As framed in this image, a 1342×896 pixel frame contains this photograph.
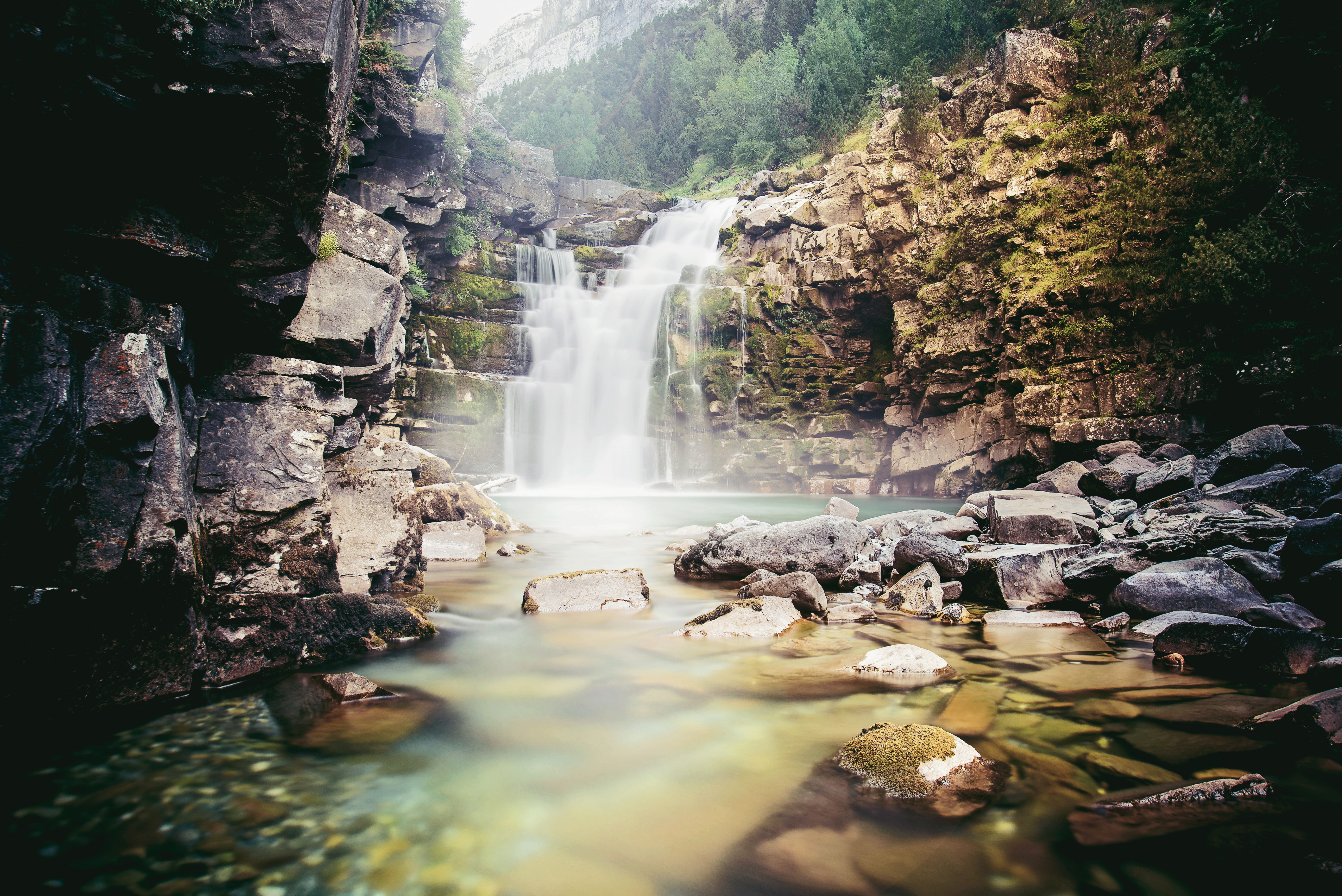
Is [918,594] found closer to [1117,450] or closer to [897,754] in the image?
[897,754]

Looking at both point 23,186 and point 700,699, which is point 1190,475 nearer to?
point 700,699

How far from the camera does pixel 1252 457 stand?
7461 mm

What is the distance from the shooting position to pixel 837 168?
2233 centimetres

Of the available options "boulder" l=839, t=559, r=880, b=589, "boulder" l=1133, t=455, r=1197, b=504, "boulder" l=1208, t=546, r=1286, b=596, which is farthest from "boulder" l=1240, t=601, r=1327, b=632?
"boulder" l=1133, t=455, r=1197, b=504

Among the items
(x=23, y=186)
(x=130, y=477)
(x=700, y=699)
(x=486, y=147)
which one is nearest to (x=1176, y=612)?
(x=700, y=699)

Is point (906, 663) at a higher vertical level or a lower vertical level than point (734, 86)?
lower

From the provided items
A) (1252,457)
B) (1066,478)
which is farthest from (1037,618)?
(1066,478)

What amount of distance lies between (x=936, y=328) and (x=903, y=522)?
422 inches

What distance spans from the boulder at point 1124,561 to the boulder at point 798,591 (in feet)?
7.95

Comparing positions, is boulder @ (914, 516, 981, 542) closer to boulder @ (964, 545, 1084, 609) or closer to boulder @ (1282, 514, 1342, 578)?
boulder @ (964, 545, 1084, 609)

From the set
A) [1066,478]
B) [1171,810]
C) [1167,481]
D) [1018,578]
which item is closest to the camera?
[1171,810]

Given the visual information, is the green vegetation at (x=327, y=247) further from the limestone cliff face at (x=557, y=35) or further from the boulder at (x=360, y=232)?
the limestone cliff face at (x=557, y=35)

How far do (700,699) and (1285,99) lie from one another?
58.8 feet

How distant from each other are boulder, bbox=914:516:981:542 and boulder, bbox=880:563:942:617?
227 centimetres
